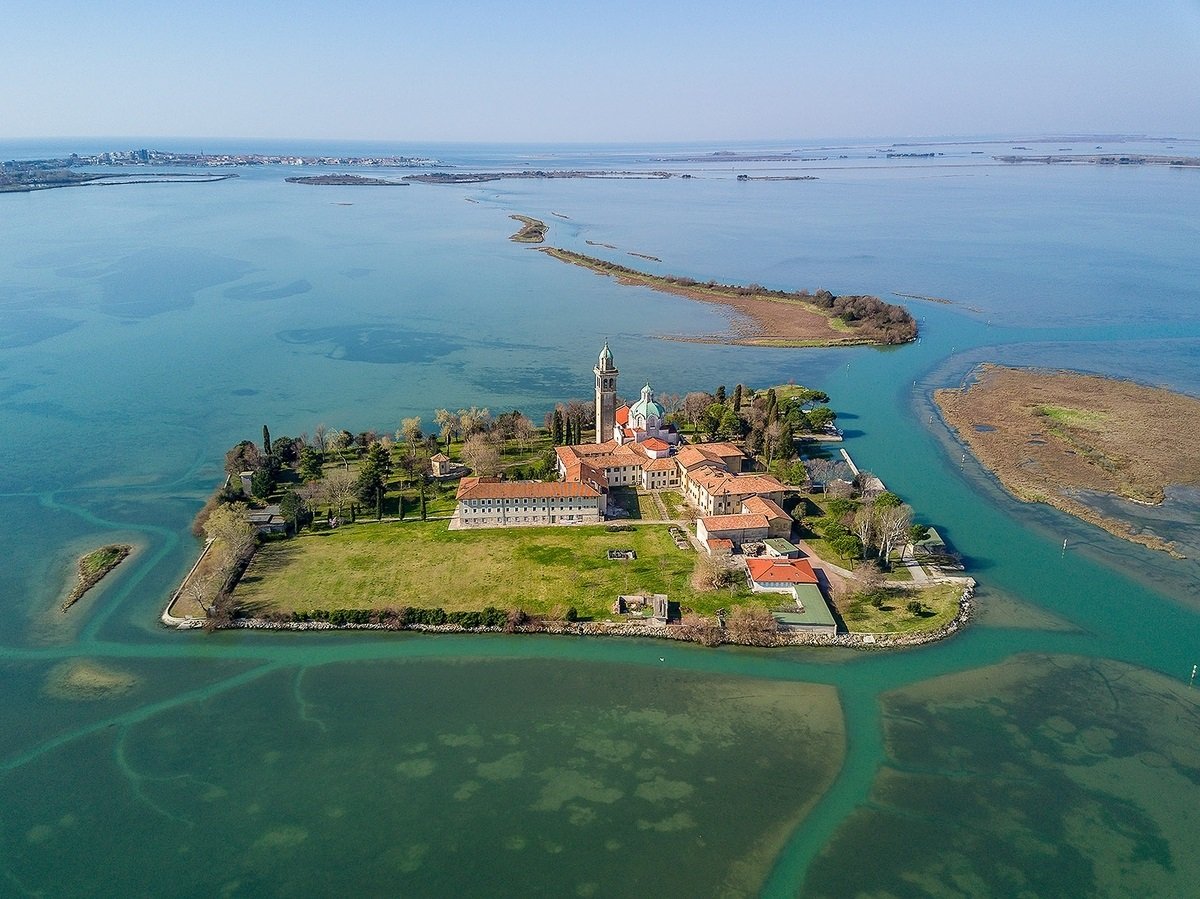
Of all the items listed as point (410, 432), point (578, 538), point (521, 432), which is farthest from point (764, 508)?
point (410, 432)

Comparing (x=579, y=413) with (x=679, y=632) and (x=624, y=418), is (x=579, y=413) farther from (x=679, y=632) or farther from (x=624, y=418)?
(x=679, y=632)

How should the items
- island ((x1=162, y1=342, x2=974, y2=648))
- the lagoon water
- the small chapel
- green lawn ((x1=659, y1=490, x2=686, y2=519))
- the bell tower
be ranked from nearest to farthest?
the lagoon water
island ((x1=162, y1=342, x2=974, y2=648))
green lawn ((x1=659, y1=490, x2=686, y2=519))
the bell tower
the small chapel

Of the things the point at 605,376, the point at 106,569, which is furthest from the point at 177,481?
the point at 605,376

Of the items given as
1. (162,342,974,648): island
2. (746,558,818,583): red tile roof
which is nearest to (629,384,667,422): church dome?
(162,342,974,648): island

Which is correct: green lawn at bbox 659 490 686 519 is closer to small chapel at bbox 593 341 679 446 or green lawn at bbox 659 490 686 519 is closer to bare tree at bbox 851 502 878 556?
small chapel at bbox 593 341 679 446

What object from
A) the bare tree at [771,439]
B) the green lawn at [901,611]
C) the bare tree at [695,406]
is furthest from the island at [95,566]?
the bare tree at [771,439]

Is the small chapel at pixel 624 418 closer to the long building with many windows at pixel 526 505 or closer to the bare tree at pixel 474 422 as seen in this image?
the bare tree at pixel 474 422

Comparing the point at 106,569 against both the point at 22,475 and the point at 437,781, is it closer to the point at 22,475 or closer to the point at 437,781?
the point at 22,475
